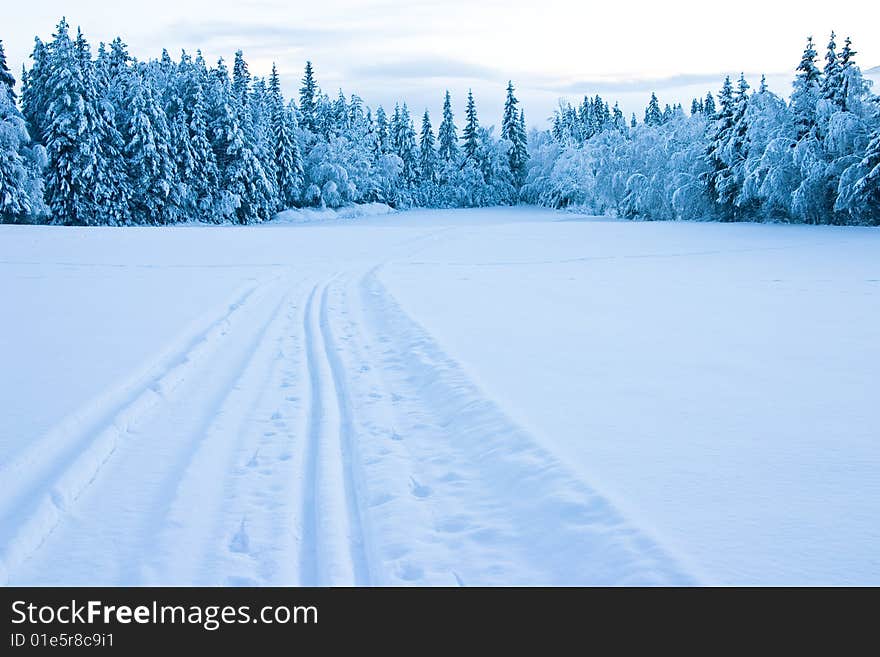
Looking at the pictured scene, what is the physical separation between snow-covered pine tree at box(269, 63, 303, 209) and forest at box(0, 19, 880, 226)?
0.52ft

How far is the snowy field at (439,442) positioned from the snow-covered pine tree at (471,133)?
78771 millimetres

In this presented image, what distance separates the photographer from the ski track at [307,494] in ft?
12.2

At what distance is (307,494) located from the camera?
459 cm

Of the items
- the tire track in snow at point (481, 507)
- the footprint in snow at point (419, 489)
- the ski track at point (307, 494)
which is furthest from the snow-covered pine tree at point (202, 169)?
the footprint in snow at point (419, 489)

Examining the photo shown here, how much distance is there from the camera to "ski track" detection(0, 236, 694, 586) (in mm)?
3705

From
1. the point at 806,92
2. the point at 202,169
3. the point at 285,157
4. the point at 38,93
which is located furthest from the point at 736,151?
the point at 38,93

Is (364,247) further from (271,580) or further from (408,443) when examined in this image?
(271,580)

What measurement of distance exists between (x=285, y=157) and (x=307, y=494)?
62257 mm

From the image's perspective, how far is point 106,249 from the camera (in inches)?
1020

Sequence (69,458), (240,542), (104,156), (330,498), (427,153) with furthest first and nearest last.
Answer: (427,153) < (104,156) < (69,458) < (330,498) < (240,542)

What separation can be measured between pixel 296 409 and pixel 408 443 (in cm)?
129

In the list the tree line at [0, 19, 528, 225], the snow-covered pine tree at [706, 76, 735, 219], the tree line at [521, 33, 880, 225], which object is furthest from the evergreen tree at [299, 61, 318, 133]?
the snow-covered pine tree at [706, 76, 735, 219]

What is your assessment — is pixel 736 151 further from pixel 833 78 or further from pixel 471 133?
pixel 471 133
